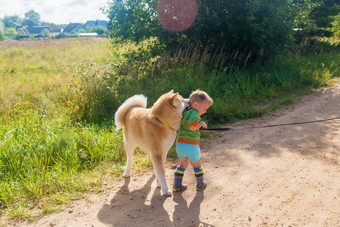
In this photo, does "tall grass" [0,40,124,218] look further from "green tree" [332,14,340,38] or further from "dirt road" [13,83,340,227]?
"green tree" [332,14,340,38]

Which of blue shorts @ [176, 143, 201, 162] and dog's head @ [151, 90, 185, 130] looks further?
blue shorts @ [176, 143, 201, 162]

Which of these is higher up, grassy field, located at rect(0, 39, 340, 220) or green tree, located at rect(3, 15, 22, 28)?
green tree, located at rect(3, 15, 22, 28)

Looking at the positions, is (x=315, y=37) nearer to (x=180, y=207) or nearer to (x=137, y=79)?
(x=137, y=79)

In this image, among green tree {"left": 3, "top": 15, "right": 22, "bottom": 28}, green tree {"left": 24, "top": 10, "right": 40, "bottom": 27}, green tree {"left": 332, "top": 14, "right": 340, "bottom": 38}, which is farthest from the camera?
green tree {"left": 24, "top": 10, "right": 40, "bottom": 27}

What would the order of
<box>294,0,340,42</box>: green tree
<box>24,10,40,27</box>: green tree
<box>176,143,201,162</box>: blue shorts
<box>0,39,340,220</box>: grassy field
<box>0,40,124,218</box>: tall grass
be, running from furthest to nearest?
<box>24,10,40,27</box>: green tree, <box>294,0,340,42</box>: green tree, <box>0,39,340,220</box>: grassy field, <box>0,40,124,218</box>: tall grass, <box>176,143,201,162</box>: blue shorts

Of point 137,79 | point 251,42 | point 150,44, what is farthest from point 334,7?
point 137,79

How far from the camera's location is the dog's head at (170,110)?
3.22 metres

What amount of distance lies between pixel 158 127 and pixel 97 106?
3.26 m

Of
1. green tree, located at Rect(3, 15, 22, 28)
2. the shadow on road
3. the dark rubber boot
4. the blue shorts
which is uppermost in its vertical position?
green tree, located at Rect(3, 15, 22, 28)

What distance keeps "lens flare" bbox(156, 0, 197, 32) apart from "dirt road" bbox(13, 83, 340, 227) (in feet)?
15.6

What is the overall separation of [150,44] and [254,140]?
5.53m

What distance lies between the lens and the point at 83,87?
6.49 metres

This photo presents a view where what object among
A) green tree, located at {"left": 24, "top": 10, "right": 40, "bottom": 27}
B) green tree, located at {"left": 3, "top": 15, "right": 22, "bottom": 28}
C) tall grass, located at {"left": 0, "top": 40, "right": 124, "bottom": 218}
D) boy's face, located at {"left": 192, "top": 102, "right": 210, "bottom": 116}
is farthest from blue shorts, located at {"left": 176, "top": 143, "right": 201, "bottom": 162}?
green tree, located at {"left": 24, "top": 10, "right": 40, "bottom": 27}

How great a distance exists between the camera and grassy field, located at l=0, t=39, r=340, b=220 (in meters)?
3.85
